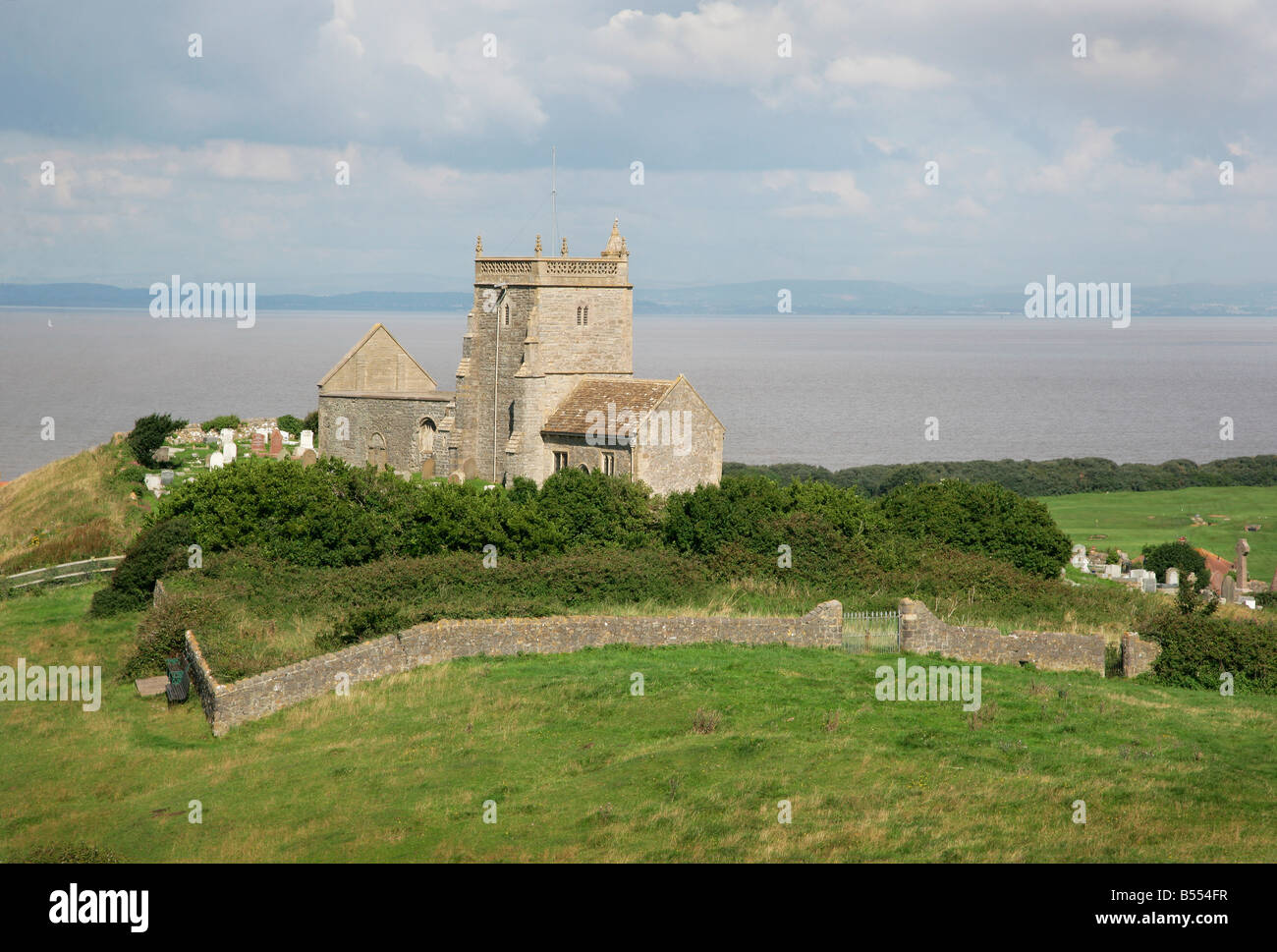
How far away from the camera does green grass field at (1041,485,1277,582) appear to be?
65250 millimetres

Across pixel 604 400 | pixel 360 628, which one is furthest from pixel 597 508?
pixel 360 628

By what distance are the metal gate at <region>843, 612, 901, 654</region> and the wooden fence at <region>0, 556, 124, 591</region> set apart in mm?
21929

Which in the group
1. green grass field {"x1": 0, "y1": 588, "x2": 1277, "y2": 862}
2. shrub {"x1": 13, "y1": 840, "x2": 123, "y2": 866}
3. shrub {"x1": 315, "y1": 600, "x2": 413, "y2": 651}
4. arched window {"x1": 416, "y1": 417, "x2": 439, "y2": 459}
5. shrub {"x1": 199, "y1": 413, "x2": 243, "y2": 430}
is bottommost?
shrub {"x1": 13, "y1": 840, "x2": 123, "y2": 866}

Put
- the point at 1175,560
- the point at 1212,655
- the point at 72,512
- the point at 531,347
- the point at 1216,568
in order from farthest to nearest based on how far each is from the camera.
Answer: the point at 1216,568, the point at 1175,560, the point at 72,512, the point at 531,347, the point at 1212,655

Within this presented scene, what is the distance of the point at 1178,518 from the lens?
76750 millimetres

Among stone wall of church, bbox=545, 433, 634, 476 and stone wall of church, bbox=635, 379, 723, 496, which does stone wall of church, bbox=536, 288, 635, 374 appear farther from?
stone wall of church, bbox=635, 379, 723, 496

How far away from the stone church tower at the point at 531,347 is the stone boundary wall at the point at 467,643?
1845 centimetres

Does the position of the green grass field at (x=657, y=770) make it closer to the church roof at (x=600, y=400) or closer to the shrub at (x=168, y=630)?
the shrub at (x=168, y=630)

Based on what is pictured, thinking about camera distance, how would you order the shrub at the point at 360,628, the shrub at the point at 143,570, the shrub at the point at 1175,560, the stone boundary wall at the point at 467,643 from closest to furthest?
the stone boundary wall at the point at 467,643 < the shrub at the point at 360,628 < the shrub at the point at 143,570 < the shrub at the point at 1175,560

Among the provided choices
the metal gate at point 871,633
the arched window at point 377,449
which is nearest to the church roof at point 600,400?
the arched window at point 377,449

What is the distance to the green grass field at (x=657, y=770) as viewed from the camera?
53.6 feet

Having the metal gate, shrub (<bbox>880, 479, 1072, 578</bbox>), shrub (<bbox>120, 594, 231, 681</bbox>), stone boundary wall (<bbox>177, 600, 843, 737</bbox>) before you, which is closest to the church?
shrub (<bbox>880, 479, 1072, 578</bbox>)

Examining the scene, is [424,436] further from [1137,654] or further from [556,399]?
[1137,654]

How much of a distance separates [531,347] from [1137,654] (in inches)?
960
